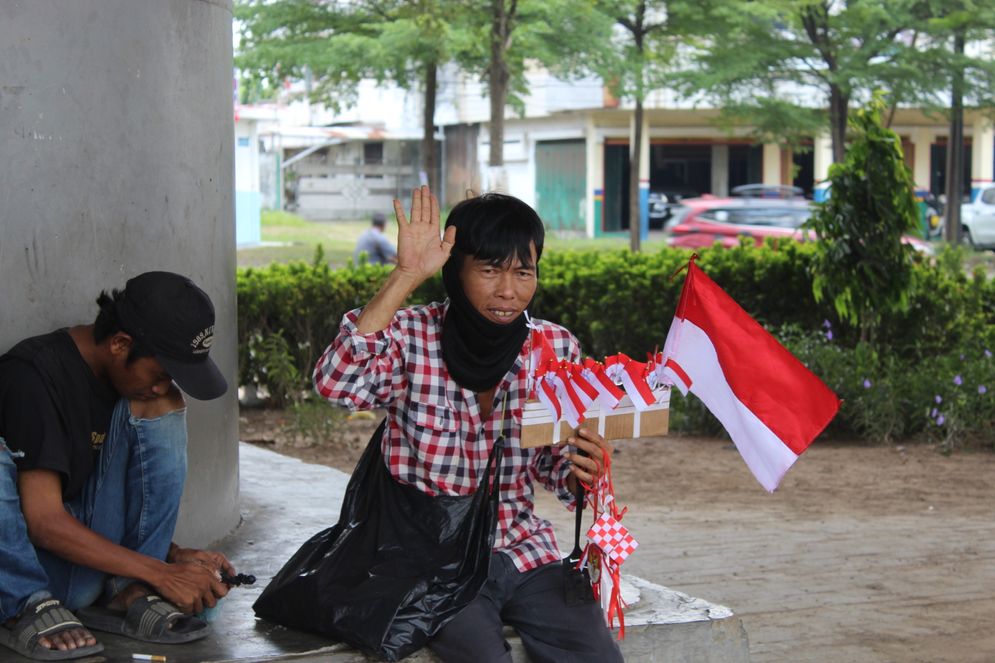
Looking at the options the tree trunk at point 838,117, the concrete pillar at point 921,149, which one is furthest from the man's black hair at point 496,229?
the concrete pillar at point 921,149

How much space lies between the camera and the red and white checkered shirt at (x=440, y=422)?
330 centimetres

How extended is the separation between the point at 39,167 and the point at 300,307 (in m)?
5.59

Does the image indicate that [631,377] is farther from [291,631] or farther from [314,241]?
[314,241]

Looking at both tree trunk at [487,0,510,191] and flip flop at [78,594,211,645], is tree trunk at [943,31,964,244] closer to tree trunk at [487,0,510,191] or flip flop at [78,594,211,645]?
tree trunk at [487,0,510,191]

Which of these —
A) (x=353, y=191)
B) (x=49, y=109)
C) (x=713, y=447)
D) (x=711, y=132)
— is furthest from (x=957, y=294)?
(x=353, y=191)

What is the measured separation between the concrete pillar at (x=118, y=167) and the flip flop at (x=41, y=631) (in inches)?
33.1

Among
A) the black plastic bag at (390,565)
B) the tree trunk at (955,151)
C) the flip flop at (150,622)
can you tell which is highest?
the tree trunk at (955,151)

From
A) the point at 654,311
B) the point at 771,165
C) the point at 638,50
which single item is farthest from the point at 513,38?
the point at 771,165

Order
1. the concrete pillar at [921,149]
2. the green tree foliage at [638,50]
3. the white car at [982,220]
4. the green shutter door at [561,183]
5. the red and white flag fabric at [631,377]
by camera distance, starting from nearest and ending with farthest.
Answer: the red and white flag fabric at [631,377]
the green tree foliage at [638,50]
the white car at [982,220]
the green shutter door at [561,183]
the concrete pillar at [921,149]

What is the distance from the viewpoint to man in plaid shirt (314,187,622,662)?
3.20 m

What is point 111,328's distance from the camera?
10.7ft

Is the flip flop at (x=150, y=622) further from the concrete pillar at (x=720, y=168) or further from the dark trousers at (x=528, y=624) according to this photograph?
the concrete pillar at (x=720, y=168)

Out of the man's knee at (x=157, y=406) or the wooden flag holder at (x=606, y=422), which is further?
the man's knee at (x=157, y=406)

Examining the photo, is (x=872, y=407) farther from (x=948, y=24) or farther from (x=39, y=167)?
(x=948, y=24)
